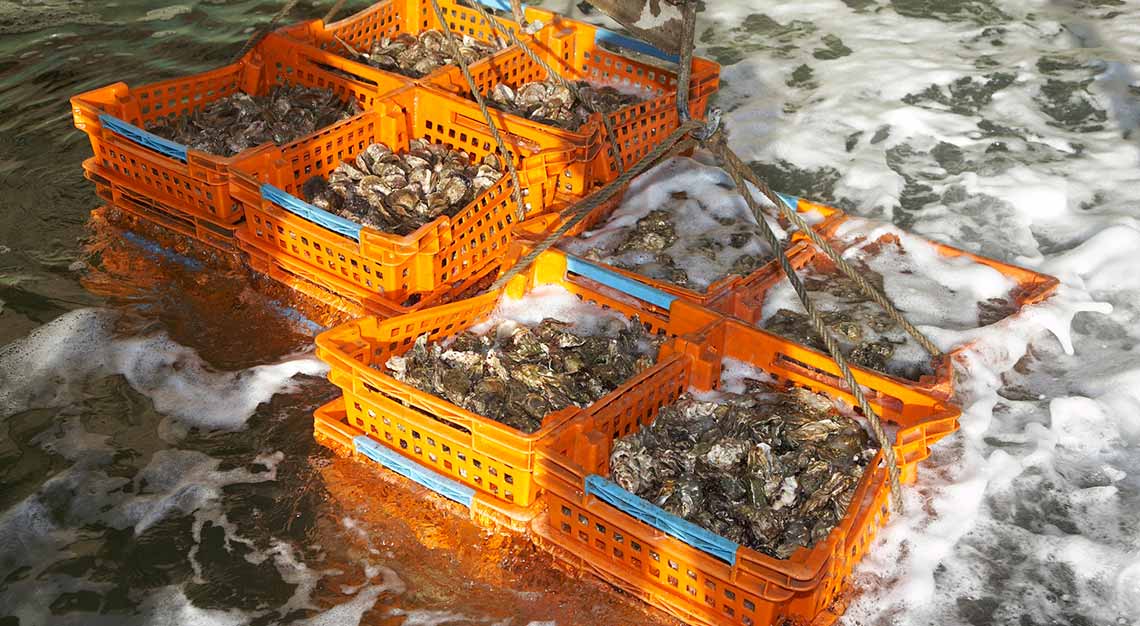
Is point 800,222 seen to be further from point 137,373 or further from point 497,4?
point 497,4

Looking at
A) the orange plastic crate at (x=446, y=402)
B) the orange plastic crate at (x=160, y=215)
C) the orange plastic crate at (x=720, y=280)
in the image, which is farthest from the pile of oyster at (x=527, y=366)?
the orange plastic crate at (x=160, y=215)

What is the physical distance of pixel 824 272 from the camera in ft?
17.3

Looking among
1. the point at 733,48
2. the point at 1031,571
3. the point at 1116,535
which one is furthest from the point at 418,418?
the point at 733,48

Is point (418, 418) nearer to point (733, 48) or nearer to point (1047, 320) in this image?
point (1047, 320)

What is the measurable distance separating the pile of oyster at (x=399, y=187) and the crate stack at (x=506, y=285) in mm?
135

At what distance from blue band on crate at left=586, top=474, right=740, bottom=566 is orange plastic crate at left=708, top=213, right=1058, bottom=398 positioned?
1237 millimetres

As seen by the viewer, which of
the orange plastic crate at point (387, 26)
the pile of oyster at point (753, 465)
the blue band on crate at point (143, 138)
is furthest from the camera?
the orange plastic crate at point (387, 26)

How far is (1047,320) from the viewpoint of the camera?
4.96 m

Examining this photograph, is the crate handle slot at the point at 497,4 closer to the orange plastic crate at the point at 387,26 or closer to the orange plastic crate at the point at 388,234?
the orange plastic crate at the point at 387,26

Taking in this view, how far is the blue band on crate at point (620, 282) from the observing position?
4.52 metres

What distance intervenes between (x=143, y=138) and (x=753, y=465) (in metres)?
3.44

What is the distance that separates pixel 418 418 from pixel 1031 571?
2.31 meters

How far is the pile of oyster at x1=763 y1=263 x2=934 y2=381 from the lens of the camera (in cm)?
465

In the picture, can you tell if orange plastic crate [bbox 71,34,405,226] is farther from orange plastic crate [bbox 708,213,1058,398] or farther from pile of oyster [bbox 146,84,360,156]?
orange plastic crate [bbox 708,213,1058,398]
